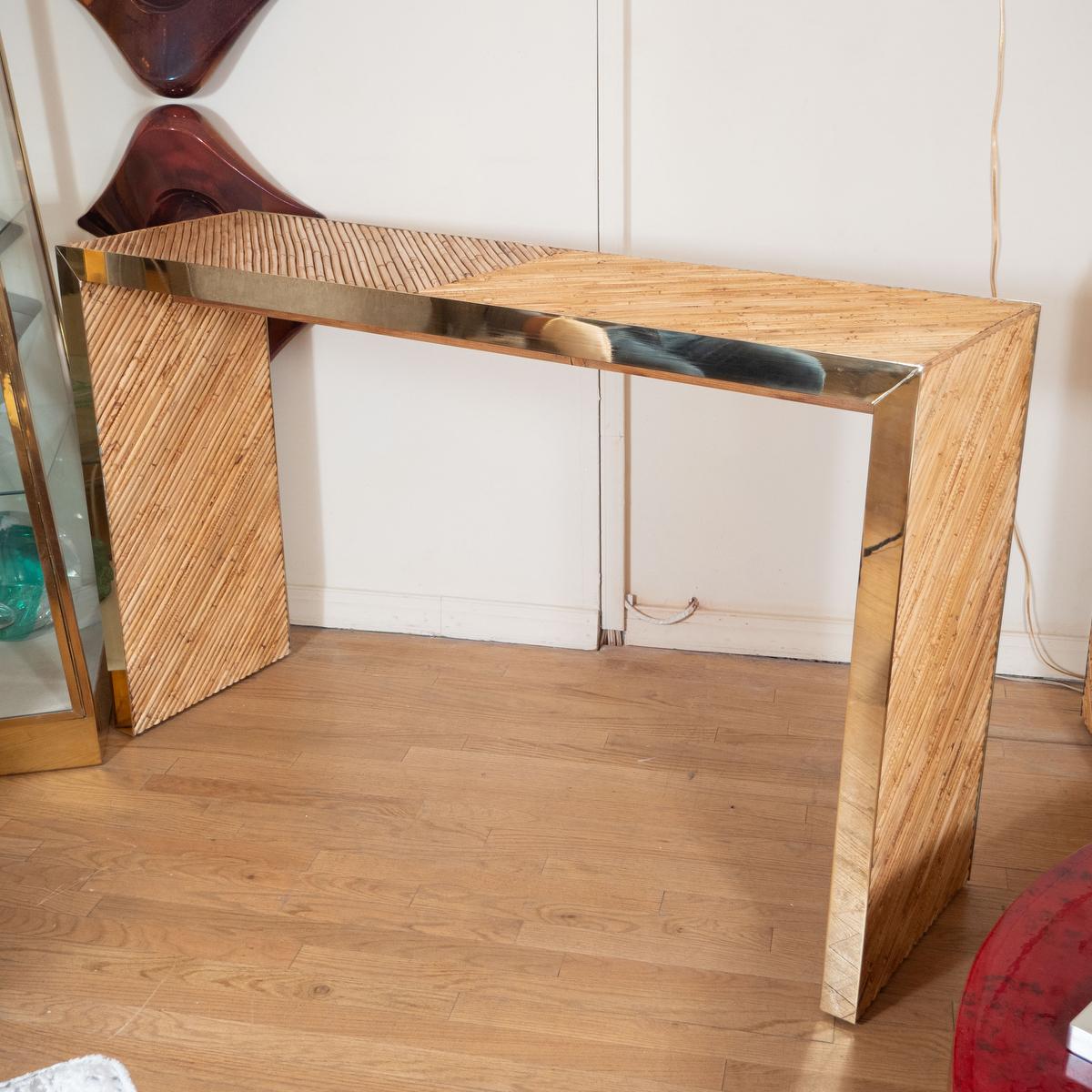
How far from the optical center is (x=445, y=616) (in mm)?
2258

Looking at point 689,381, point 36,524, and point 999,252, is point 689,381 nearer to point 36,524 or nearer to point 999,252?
point 999,252

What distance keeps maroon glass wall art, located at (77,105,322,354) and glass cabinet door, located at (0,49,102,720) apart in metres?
0.25

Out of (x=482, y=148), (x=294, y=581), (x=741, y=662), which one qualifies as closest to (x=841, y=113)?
(x=482, y=148)

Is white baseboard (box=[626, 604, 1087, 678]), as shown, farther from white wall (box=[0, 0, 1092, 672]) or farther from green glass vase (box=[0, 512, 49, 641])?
green glass vase (box=[0, 512, 49, 641])

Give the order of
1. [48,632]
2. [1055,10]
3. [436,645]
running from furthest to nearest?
1. [436,645]
2. [48,632]
3. [1055,10]

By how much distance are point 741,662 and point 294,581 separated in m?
0.83

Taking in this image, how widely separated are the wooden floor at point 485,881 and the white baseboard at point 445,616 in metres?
0.06

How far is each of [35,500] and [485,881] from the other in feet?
2.70

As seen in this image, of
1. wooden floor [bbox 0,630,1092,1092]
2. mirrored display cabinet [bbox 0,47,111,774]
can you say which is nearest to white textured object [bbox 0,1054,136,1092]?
wooden floor [bbox 0,630,1092,1092]

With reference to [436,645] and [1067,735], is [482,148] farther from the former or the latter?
[1067,735]

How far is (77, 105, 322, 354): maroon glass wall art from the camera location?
201 centimetres

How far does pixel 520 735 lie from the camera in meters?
1.94

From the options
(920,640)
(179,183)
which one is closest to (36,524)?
(179,183)

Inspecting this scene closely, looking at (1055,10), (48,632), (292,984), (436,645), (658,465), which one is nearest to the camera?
(292,984)
